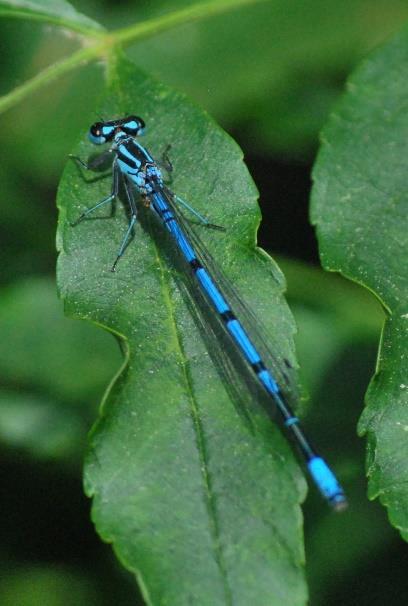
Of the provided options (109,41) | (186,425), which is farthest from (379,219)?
(109,41)

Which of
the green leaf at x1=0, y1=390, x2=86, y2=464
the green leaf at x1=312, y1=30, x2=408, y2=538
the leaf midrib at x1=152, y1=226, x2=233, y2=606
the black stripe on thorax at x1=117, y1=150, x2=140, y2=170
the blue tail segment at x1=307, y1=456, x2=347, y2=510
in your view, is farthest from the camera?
the green leaf at x1=0, y1=390, x2=86, y2=464

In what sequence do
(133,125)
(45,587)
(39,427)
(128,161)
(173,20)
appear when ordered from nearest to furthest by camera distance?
(133,125) < (173,20) < (128,161) < (45,587) < (39,427)

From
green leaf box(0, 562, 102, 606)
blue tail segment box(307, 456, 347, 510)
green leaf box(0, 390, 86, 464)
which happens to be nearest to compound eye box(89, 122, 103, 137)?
blue tail segment box(307, 456, 347, 510)

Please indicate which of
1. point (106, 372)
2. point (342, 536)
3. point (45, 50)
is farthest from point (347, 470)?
point (45, 50)

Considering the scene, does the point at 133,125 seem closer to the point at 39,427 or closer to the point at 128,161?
the point at 128,161

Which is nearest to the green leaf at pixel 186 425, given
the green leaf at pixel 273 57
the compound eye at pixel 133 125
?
the compound eye at pixel 133 125

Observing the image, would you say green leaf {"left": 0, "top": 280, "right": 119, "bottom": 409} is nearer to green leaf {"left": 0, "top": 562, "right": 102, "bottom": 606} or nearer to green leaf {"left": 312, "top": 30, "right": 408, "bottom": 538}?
green leaf {"left": 0, "top": 562, "right": 102, "bottom": 606}
